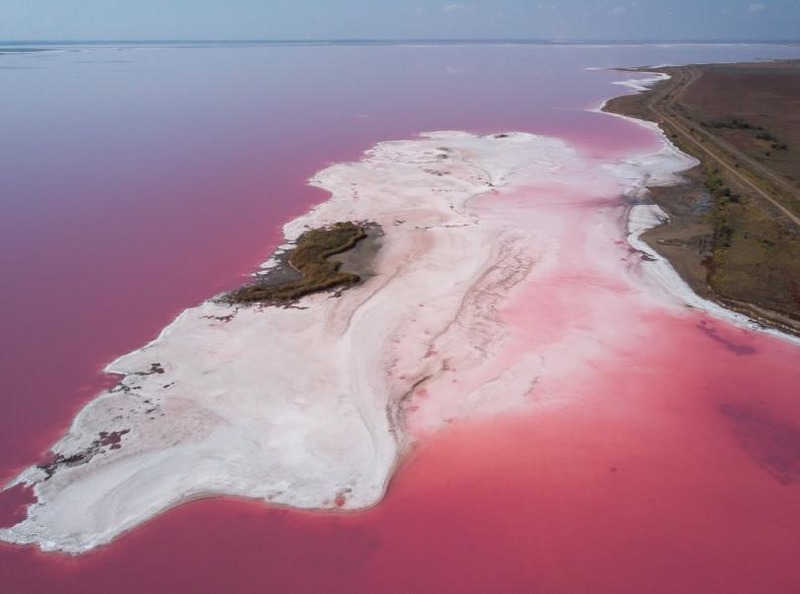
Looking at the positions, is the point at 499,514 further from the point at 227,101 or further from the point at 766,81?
the point at 766,81

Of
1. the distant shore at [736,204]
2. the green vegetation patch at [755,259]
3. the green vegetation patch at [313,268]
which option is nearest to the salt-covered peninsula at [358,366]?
the green vegetation patch at [313,268]

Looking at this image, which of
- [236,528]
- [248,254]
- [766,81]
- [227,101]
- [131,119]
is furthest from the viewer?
[766,81]

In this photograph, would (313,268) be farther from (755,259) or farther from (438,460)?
(755,259)

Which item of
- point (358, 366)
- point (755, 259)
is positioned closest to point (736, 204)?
point (755, 259)

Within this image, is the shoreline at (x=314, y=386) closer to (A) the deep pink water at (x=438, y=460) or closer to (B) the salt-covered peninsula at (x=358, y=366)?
(B) the salt-covered peninsula at (x=358, y=366)

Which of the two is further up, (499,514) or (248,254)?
(248,254)

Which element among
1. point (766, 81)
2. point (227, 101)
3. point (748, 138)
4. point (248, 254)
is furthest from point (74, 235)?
point (766, 81)

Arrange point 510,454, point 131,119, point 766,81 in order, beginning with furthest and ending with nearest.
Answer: point 766,81 < point 131,119 < point 510,454

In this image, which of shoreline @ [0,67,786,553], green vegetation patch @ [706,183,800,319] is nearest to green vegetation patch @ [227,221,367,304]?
shoreline @ [0,67,786,553]
